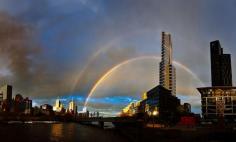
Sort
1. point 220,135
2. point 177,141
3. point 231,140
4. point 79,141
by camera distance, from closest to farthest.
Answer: point 177,141
point 231,140
point 220,135
point 79,141

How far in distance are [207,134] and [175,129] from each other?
49.4 feet

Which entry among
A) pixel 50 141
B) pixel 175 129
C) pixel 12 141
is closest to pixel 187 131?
pixel 175 129

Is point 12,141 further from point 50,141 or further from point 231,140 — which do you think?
point 231,140

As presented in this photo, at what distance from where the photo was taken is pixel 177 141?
10688cm

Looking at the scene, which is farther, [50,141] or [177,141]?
[50,141]

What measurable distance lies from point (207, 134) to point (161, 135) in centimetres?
1660

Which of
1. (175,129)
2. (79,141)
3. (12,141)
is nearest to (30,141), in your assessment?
(12,141)

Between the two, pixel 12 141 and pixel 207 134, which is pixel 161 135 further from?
pixel 12 141

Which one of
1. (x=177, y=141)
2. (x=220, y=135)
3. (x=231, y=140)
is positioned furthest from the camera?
(x=220, y=135)

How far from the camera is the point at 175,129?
135m

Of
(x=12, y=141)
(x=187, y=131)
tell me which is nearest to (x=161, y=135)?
(x=187, y=131)

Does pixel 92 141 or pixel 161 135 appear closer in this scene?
pixel 161 135

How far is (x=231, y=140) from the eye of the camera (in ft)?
388

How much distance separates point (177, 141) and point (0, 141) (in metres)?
63.9
